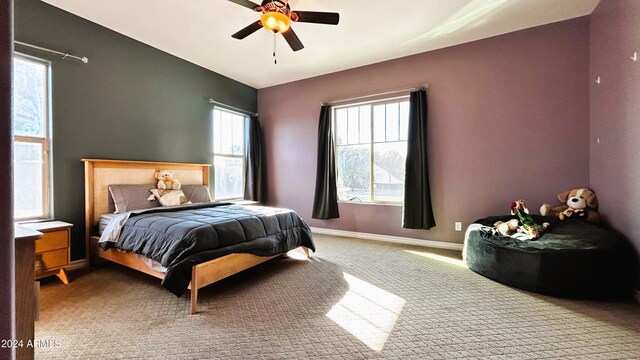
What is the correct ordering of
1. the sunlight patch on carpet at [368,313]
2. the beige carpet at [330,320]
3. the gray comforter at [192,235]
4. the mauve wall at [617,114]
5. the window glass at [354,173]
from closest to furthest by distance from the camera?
1. the beige carpet at [330,320]
2. the sunlight patch on carpet at [368,313]
3. the gray comforter at [192,235]
4. the mauve wall at [617,114]
5. the window glass at [354,173]

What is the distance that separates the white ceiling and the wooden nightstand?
225 centimetres

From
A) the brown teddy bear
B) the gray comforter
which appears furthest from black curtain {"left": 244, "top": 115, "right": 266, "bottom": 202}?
the brown teddy bear

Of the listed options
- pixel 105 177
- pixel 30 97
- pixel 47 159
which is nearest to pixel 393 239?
pixel 105 177

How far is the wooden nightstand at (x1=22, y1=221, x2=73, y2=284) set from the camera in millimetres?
2273

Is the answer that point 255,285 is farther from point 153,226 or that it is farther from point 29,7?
point 29,7

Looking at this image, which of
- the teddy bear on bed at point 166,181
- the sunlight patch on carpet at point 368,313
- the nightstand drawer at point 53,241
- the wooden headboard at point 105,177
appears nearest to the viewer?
the sunlight patch on carpet at point 368,313

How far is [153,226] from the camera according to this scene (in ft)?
7.43

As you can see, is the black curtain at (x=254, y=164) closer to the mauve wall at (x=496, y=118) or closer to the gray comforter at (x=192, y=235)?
the mauve wall at (x=496, y=118)

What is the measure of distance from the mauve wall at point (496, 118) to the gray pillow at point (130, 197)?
288 cm

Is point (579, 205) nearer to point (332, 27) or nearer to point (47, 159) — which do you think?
point (332, 27)

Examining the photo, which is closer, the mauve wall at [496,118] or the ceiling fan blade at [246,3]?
the ceiling fan blade at [246,3]

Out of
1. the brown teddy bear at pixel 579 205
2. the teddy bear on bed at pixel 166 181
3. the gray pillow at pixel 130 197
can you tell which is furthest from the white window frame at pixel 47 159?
the brown teddy bear at pixel 579 205

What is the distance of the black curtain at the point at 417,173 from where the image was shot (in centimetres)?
364

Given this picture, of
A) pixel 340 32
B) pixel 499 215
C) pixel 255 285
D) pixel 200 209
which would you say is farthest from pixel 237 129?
pixel 499 215
